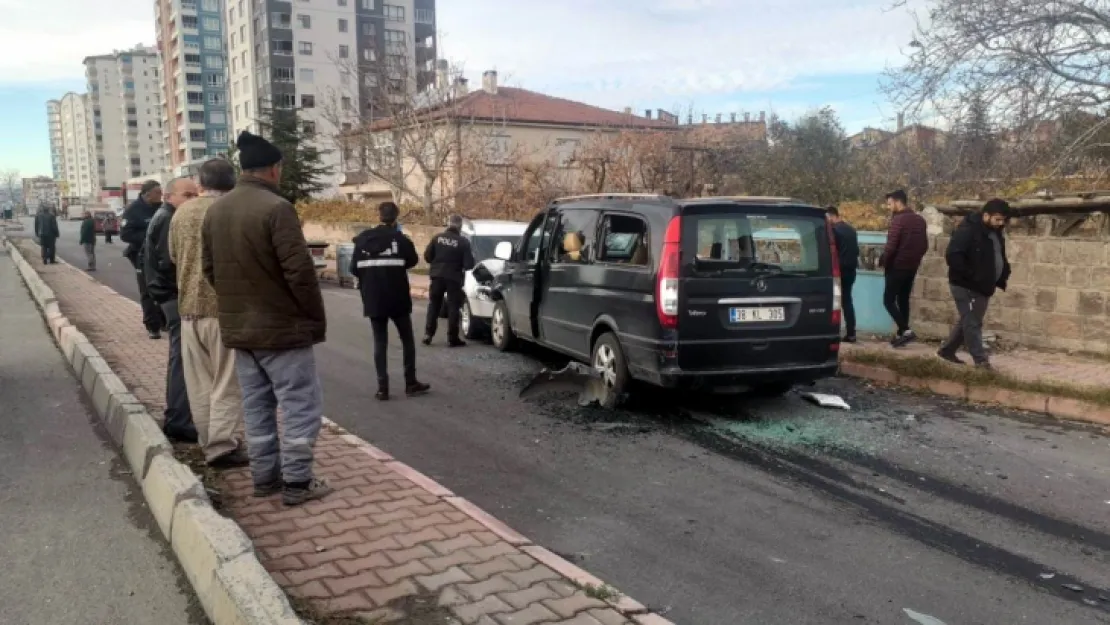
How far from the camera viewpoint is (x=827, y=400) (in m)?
7.33

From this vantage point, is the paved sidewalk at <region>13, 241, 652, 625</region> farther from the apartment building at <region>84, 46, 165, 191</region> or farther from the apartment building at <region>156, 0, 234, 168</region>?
the apartment building at <region>84, 46, 165, 191</region>

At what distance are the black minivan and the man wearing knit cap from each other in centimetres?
303

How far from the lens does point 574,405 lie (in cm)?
732

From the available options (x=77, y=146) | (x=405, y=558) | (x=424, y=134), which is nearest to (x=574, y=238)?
(x=405, y=558)

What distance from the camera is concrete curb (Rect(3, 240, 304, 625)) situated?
3.15m

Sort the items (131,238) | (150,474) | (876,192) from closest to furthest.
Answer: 1. (150,474)
2. (131,238)
3. (876,192)

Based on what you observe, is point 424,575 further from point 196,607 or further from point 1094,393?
point 1094,393

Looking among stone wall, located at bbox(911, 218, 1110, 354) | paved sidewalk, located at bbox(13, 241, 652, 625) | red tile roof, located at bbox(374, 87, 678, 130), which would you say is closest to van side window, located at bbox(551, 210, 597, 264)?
paved sidewalk, located at bbox(13, 241, 652, 625)

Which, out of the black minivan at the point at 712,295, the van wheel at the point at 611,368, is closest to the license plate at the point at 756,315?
the black minivan at the point at 712,295

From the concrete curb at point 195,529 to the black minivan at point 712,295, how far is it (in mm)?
3652

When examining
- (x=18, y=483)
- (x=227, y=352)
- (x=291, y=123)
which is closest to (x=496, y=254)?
(x=227, y=352)

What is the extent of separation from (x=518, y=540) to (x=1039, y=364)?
694 centimetres

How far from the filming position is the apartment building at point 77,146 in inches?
6225

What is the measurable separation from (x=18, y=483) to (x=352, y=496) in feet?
7.62
